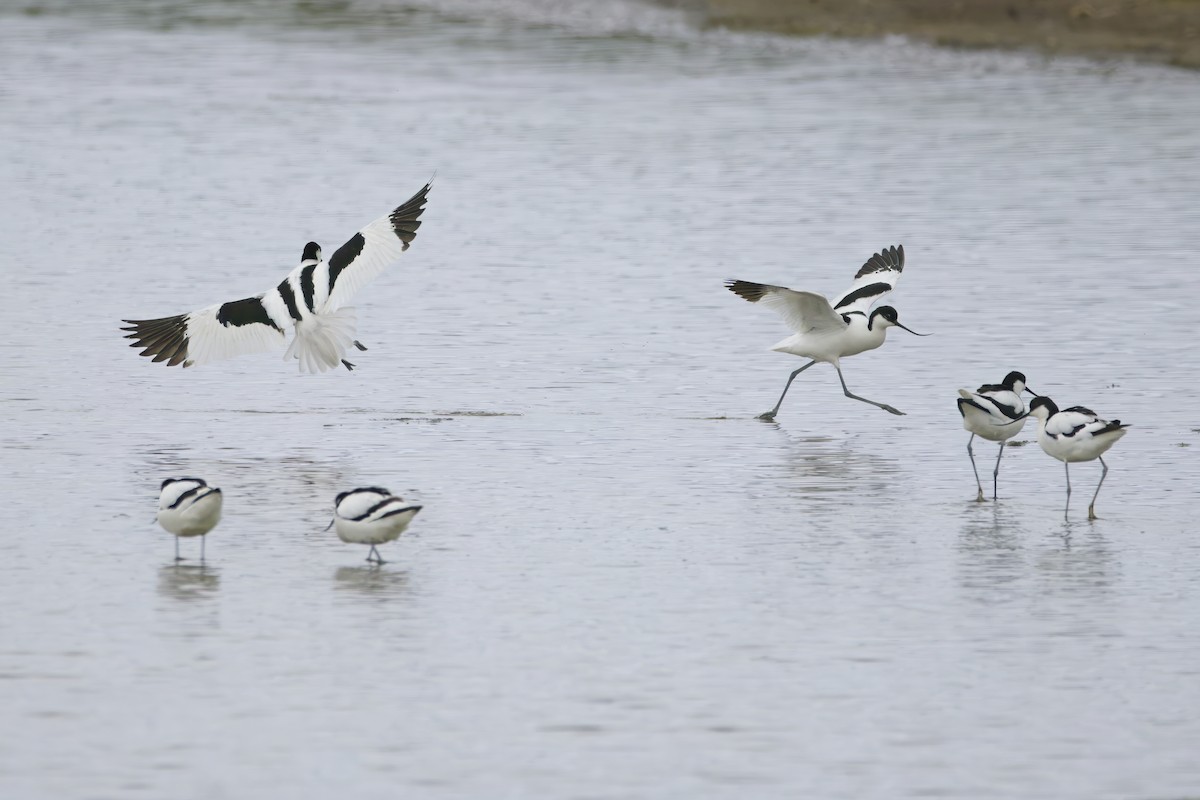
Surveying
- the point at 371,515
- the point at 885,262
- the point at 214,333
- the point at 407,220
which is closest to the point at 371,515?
the point at 371,515

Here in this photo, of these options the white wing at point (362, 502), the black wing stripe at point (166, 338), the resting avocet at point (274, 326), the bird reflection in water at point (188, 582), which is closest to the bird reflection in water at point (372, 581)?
the white wing at point (362, 502)

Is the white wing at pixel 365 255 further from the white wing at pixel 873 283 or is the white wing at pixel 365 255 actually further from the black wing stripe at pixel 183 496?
the black wing stripe at pixel 183 496

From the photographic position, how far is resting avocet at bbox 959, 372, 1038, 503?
35.4 ft

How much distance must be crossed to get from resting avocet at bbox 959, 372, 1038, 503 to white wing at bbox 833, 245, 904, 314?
102 inches

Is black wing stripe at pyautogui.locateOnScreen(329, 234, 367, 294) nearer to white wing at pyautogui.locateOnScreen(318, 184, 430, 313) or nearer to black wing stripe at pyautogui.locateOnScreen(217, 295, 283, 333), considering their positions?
white wing at pyautogui.locateOnScreen(318, 184, 430, 313)

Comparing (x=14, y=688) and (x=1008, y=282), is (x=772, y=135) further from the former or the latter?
(x=14, y=688)

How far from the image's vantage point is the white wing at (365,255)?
→ 13164 millimetres

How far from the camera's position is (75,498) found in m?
10.7

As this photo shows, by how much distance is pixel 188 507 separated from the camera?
9117mm

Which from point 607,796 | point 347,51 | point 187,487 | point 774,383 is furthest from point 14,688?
point 347,51

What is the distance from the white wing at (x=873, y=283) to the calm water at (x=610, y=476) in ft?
2.00

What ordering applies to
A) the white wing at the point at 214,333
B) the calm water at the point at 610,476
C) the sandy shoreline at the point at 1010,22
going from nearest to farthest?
the calm water at the point at 610,476 < the white wing at the point at 214,333 < the sandy shoreline at the point at 1010,22

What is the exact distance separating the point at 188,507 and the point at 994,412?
416 cm

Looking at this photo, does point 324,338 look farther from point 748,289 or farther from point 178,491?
point 178,491
